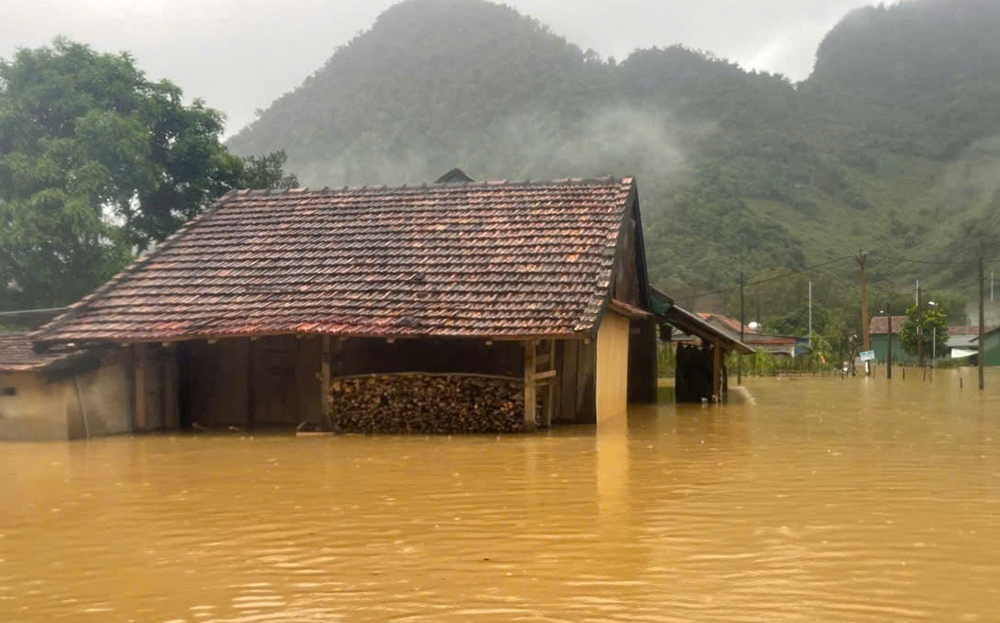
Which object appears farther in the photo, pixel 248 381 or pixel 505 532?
pixel 248 381

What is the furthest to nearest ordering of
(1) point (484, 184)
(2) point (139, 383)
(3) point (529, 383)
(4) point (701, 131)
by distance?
(4) point (701, 131) → (1) point (484, 184) → (2) point (139, 383) → (3) point (529, 383)

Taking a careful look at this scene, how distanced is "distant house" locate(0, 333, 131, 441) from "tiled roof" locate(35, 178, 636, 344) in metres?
0.54

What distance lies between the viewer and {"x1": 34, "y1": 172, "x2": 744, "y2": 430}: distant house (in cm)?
1631

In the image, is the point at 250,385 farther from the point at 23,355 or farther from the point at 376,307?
the point at 23,355

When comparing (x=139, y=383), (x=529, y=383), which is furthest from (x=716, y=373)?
(x=139, y=383)

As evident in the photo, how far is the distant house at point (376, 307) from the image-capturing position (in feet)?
53.5

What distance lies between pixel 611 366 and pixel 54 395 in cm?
959

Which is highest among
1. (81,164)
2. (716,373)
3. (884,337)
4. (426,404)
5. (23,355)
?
(81,164)

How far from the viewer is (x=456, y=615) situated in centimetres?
591

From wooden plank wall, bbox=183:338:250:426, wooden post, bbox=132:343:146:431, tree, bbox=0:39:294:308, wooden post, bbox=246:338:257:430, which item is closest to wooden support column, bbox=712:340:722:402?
wooden post, bbox=246:338:257:430

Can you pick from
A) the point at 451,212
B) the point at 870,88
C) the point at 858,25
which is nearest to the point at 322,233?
the point at 451,212

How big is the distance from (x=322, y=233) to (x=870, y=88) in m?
91.4

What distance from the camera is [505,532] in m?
8.19

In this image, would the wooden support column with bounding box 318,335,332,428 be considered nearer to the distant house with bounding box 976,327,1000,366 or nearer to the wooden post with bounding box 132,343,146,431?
the wooden post with bounding box 132,343,146,431
